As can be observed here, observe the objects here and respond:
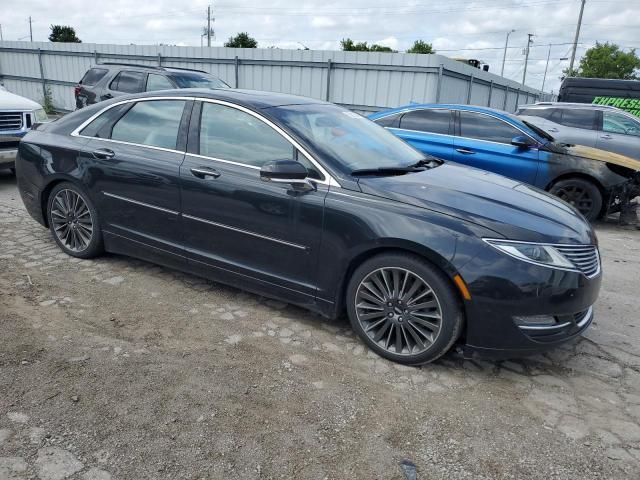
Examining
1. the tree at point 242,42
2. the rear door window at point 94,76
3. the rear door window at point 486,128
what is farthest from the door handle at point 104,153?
the tree at point 242,42

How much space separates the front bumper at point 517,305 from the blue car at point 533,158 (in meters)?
4.46

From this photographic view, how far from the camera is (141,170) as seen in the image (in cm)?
404

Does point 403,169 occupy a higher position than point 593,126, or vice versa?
point 593,126

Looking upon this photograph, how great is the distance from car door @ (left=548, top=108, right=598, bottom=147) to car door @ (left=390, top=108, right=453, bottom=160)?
3.11 metres

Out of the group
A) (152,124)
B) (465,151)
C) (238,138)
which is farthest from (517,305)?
(465,151)

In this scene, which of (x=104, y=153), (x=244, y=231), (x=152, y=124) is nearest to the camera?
(x=244, y=231)

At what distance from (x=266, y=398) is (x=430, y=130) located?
5796mm

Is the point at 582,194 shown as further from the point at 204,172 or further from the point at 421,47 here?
the point at 421,47

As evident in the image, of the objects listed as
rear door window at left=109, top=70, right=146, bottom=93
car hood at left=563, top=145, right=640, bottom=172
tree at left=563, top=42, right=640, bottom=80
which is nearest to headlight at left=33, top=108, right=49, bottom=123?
rear door window at left=109, top=70, right=146, bottom=93

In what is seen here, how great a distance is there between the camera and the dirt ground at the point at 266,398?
236 centimetres

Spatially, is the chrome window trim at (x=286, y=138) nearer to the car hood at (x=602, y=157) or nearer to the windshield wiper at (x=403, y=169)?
the windshield wiper at (x=403, y=169)

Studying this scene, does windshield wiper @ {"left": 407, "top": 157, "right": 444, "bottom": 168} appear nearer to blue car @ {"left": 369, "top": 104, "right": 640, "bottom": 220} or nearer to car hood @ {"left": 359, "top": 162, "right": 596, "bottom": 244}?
car hood @ {"left": 359, "top": 162, "right": 596, "bottom": 244}

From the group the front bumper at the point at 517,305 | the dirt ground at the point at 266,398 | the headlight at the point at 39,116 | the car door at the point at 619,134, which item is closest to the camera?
the dirt ground at the point at 266,398

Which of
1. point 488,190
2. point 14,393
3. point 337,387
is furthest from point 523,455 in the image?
point 14,393
